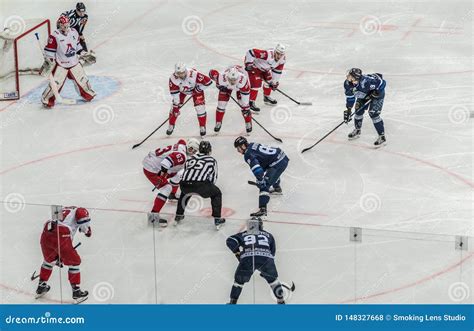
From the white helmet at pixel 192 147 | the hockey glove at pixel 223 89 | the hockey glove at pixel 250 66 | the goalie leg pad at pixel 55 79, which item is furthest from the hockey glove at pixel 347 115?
the goalie leg pad at pixel 55 79

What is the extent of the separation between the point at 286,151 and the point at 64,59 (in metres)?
3.63

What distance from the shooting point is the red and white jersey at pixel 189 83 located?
14.1 metres

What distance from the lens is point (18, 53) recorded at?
58.6 ft

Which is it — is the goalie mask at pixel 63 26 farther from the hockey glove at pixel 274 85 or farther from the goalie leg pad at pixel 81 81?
the hockey glove at pixel 274 85

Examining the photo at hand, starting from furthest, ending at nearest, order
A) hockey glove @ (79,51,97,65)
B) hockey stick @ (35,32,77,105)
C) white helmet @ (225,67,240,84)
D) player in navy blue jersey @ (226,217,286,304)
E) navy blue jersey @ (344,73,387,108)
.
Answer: hockey glove @ (79,51,97,65) → hockey stick @ (35,32,77,105) → white helmet @ (225,67,240,84) → navy blue jersey @ (344,73,387,108) → player in navy blue jersey @ (226,217,286,304)

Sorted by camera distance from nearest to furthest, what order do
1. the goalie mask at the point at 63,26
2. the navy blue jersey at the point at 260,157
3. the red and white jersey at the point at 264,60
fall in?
1. the navy blue jersey at the point at 260,157
2. the red and white jersey at the point at 264,60
3. the goalie mask at the point at 63,26

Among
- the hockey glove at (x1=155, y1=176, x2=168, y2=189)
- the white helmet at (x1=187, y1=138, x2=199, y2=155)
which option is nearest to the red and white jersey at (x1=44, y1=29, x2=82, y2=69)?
the hockey glove at (x1=155, y1=176, x2=168, y2=189)

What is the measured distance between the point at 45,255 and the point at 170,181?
2.22 meters

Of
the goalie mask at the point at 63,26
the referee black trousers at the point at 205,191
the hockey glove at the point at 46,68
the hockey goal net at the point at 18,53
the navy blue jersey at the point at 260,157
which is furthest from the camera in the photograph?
the hockey glove at the point at 46,68

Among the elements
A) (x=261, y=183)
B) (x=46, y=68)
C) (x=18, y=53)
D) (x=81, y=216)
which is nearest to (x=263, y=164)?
(x=261, y=183)

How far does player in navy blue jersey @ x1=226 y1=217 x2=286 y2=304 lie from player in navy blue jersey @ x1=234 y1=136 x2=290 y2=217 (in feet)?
7.66

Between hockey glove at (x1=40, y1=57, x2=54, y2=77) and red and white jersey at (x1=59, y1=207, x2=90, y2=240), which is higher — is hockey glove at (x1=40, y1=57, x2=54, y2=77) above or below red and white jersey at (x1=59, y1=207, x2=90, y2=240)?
above

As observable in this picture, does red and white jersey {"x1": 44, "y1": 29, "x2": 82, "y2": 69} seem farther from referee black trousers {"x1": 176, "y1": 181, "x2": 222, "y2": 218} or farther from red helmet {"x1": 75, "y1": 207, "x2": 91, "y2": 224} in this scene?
red helmet {"x1": 75, "y1": 207, "x2": 91, "y2": 224}

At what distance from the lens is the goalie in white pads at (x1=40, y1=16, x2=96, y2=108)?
624 inches
